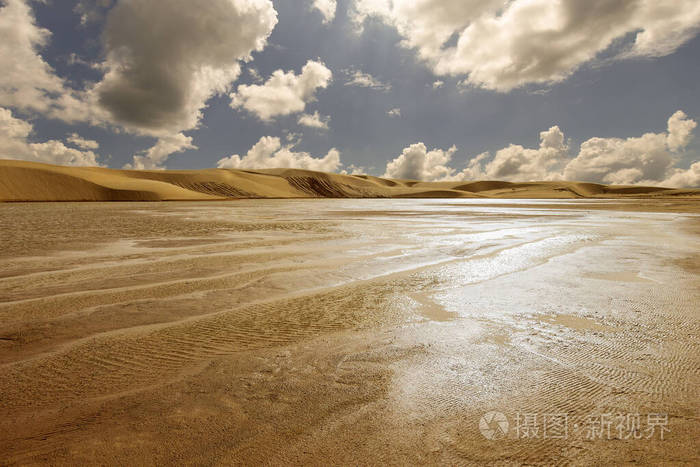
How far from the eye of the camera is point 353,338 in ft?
9.75

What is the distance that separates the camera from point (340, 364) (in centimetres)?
251

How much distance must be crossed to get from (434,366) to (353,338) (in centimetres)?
77

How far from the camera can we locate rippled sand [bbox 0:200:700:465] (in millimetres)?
1715

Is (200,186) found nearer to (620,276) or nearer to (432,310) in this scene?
(432,310)

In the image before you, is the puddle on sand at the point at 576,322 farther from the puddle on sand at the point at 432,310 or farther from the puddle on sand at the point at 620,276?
the puddle on sand at the point at 620,276

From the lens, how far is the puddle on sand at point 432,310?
3500mm

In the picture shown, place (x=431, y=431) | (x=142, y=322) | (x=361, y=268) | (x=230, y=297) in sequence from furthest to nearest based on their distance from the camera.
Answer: (x=361, y=268) → (x=230, y=297) → (x=142, y=322) → (x=431, y=431)

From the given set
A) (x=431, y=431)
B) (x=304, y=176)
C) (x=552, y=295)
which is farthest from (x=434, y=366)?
(x=304, y=176)

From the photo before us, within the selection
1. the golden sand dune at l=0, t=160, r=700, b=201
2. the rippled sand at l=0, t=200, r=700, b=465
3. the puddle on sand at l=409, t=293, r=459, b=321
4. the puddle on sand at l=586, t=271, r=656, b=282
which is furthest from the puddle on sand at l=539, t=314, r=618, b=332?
the golden sand dune at l=0, t=160, r=700, b=201

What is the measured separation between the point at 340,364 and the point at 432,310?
1561 millimetres

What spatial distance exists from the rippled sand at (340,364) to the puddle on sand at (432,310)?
33 mm

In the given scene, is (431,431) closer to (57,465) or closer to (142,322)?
(57,465)

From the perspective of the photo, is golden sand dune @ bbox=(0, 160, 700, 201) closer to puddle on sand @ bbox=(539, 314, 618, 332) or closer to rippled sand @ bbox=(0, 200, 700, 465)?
rippled sand @ bbox=(0, 200, 700, 465)

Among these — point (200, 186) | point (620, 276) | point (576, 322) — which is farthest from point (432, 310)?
point (200, 186)
